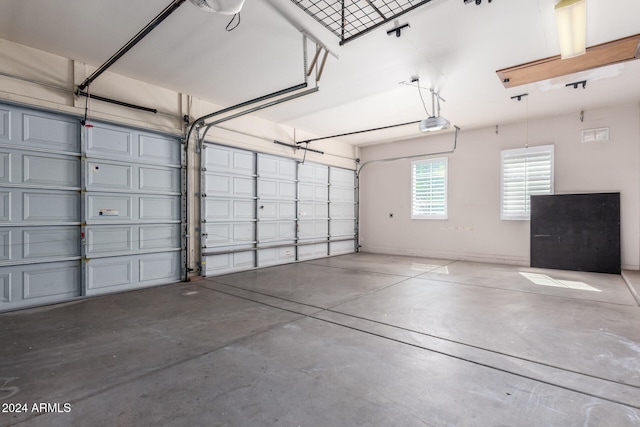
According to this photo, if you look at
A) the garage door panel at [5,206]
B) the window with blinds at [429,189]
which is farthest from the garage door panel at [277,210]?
the garage door panel at [5,206]

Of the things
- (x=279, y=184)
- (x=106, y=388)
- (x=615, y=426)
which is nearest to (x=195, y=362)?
(x=106, y=388)

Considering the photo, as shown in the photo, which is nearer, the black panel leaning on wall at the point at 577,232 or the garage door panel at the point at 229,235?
the garage door panel at the point at 229,235

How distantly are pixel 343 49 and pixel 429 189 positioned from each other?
17.5ft

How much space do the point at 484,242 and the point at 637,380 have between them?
217 inches

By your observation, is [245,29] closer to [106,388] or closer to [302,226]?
[106,388]

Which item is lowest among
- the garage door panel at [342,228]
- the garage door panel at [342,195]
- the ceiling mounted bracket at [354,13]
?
the garage door panel at [342,228]

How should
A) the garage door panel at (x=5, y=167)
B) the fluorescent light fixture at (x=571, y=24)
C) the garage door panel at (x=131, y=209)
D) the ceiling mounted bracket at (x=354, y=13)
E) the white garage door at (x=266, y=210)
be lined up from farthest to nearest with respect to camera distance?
the white garage door at (x=266, y=210)
the garage door panel at (x=131, y=209)
the garage door panel at (x=5, y=167)
the ceiling mounted bracket at (x=354, y=13)
the fluorescent light fixture at (x=571, y=24)

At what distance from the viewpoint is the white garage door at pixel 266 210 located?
580 cm

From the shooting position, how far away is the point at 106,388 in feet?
6.76

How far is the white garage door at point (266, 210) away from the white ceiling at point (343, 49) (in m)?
1.33

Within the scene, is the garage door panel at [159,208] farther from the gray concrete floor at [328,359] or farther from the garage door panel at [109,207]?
the gray concrete floor at [328,359]

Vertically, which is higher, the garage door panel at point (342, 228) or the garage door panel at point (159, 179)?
the garage door panel at point (159, 179)

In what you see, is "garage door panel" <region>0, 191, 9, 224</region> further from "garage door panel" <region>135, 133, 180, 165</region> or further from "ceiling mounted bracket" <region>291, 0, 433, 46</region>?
"ceiling mounted bracket" <region>291, 0, 433, 46</region>

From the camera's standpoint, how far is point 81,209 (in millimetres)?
4246
